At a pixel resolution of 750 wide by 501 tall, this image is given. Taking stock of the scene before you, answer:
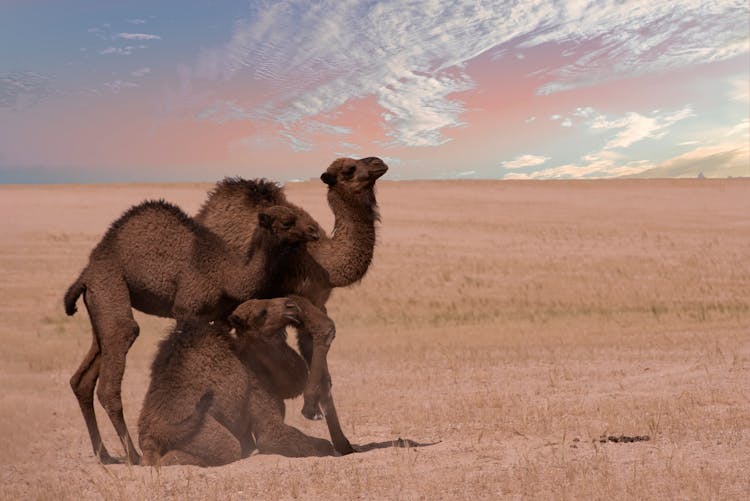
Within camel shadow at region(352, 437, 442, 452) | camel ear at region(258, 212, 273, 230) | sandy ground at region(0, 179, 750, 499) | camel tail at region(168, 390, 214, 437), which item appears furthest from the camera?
camel shadow at region(352, 437, 442, 452)

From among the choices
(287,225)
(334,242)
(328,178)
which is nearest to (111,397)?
(287,225)

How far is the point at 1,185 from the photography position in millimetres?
76625

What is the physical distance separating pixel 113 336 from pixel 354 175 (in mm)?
2773

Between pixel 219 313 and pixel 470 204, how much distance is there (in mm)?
53029

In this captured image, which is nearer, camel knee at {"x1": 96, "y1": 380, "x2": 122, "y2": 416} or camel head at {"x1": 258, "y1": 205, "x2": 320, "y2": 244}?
camel head at {"x1": 258, "y1": 205, "x2": 320, "y2": 244}

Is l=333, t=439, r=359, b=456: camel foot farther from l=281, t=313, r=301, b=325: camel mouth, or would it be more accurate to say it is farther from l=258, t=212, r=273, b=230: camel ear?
l=258, t=212, r=273, b=230: camel ear

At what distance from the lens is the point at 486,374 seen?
1464 cm

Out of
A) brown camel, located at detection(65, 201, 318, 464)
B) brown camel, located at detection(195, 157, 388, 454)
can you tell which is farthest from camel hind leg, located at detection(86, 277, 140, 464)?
brown camel, located at detection(195, 157, 388, 454)

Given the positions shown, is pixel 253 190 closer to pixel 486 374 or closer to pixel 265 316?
pixel 265 316

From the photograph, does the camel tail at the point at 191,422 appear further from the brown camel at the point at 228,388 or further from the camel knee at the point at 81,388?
the camel knee at the point at 81,388

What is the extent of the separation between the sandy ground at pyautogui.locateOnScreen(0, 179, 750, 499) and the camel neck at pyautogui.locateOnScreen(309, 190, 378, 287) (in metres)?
1.70

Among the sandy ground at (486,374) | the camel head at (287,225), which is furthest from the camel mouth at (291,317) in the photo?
the sandy ground at (486,374)

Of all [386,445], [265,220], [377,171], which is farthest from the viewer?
[386,445]

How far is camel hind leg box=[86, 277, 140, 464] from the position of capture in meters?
8.46
